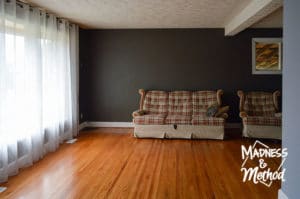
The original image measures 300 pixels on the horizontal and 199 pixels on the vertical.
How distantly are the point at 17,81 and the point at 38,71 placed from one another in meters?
0.56

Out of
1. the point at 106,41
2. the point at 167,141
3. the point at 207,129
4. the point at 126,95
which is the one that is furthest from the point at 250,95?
the point at 106,41

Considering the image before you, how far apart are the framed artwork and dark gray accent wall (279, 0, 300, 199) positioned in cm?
395

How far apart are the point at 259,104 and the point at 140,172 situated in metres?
3.60

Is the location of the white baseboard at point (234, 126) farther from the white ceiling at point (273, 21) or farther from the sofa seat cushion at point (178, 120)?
the white ceiling at point (273, 21)

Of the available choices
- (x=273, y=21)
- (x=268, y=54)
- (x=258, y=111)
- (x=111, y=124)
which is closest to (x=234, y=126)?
(x=258, y=111)

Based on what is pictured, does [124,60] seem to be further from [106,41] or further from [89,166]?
[89,166]

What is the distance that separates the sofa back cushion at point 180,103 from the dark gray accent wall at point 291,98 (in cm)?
353

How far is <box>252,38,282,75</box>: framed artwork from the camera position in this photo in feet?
21.0

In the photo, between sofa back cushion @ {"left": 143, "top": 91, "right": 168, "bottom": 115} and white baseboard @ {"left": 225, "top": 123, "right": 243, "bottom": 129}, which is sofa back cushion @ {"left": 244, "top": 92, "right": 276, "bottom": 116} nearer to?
white baseboard @ {"left": 225, "top": 123, "right": 243, "bottom": 129}

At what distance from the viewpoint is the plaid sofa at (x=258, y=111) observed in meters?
5.42

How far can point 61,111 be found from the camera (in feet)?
17.3

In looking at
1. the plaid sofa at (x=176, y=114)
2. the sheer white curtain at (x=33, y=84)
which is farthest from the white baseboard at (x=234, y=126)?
the sheer white curtain at (x=33, y=84)

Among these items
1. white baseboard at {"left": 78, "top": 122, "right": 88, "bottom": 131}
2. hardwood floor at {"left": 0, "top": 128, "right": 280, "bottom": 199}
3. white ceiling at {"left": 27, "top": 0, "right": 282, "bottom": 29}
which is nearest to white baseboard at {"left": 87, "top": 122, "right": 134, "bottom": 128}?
white baseboard at {"left": 78, "top": 122, "right": 88, "bottom": 131}

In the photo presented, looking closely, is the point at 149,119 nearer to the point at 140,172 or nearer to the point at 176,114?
the point at 176,114
